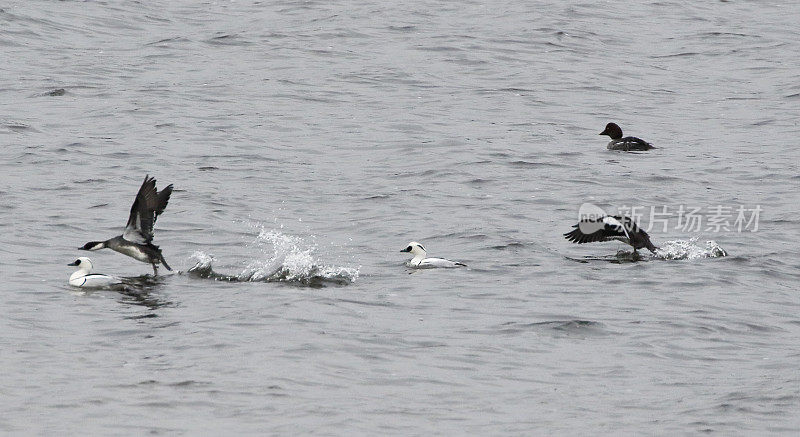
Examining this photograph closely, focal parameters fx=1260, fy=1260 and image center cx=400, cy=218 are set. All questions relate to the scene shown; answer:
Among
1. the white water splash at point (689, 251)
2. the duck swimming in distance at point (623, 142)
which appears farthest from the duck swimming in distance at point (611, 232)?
the duck swimming in distance at point (623, 142)

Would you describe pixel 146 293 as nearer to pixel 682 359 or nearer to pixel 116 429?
pixel 116 429

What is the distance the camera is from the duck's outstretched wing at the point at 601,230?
632 inches

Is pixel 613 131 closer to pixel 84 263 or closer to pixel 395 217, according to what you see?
pixel 395 217

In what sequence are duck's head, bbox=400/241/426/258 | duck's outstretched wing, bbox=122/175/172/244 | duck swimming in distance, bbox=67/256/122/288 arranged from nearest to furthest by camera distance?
duck swimming in distance, bbox=67/256/122/288 → duck's outstretched wing, bbox=122/175/172/244 → duck's head, bbox=400/241/426/258

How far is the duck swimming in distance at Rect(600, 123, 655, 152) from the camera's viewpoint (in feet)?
Result: 73.3

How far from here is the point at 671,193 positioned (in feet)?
64.7

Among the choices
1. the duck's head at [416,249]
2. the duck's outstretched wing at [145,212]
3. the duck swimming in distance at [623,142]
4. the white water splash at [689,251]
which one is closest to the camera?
the duck's outstretched wing at [145,212]

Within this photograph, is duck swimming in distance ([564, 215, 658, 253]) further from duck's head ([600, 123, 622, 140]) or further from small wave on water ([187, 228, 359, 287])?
duck's head ([600, 123, 622, 140])

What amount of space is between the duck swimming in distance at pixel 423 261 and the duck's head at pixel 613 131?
28.1ft

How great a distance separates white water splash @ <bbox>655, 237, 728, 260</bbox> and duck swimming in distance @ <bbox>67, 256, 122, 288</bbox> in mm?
6850

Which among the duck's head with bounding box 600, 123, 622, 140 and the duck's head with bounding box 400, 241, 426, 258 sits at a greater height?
the duck's head with bounding box 400, 241, 426, 258

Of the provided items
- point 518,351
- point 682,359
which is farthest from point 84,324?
point 682,359
